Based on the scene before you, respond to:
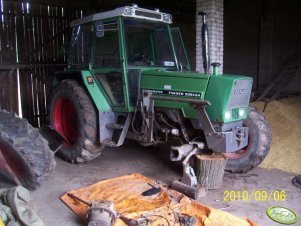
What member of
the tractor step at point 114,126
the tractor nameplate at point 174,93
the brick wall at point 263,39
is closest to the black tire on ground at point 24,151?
the tractor step at point 114,126

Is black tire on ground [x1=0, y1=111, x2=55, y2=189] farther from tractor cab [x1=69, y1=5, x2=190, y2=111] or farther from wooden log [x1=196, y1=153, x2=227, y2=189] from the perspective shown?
wooden log [x1=196, y1=153, x2=227, y2=189]

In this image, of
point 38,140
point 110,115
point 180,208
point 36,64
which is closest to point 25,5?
point 36,64

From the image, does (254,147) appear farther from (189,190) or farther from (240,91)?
(189,190)

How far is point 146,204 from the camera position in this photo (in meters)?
3.26

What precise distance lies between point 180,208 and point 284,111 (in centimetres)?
384

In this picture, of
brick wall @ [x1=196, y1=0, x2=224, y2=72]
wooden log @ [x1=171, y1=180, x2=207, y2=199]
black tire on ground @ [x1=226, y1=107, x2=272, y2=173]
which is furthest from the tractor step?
brick wall @ [x1=196, y1=0, x2=224, y2=72]

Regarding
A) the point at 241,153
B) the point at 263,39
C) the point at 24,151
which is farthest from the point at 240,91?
the point at 263,39

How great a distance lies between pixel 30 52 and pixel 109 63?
A: 10.9 ft

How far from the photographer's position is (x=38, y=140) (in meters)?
3.14

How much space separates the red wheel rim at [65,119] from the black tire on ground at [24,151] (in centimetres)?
161

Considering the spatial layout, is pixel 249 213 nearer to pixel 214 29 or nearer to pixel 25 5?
pixel 214 29

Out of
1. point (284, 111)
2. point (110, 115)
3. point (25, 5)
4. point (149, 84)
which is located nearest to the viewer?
point (149, 84)

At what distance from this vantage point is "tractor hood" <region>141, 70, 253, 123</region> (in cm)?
353
